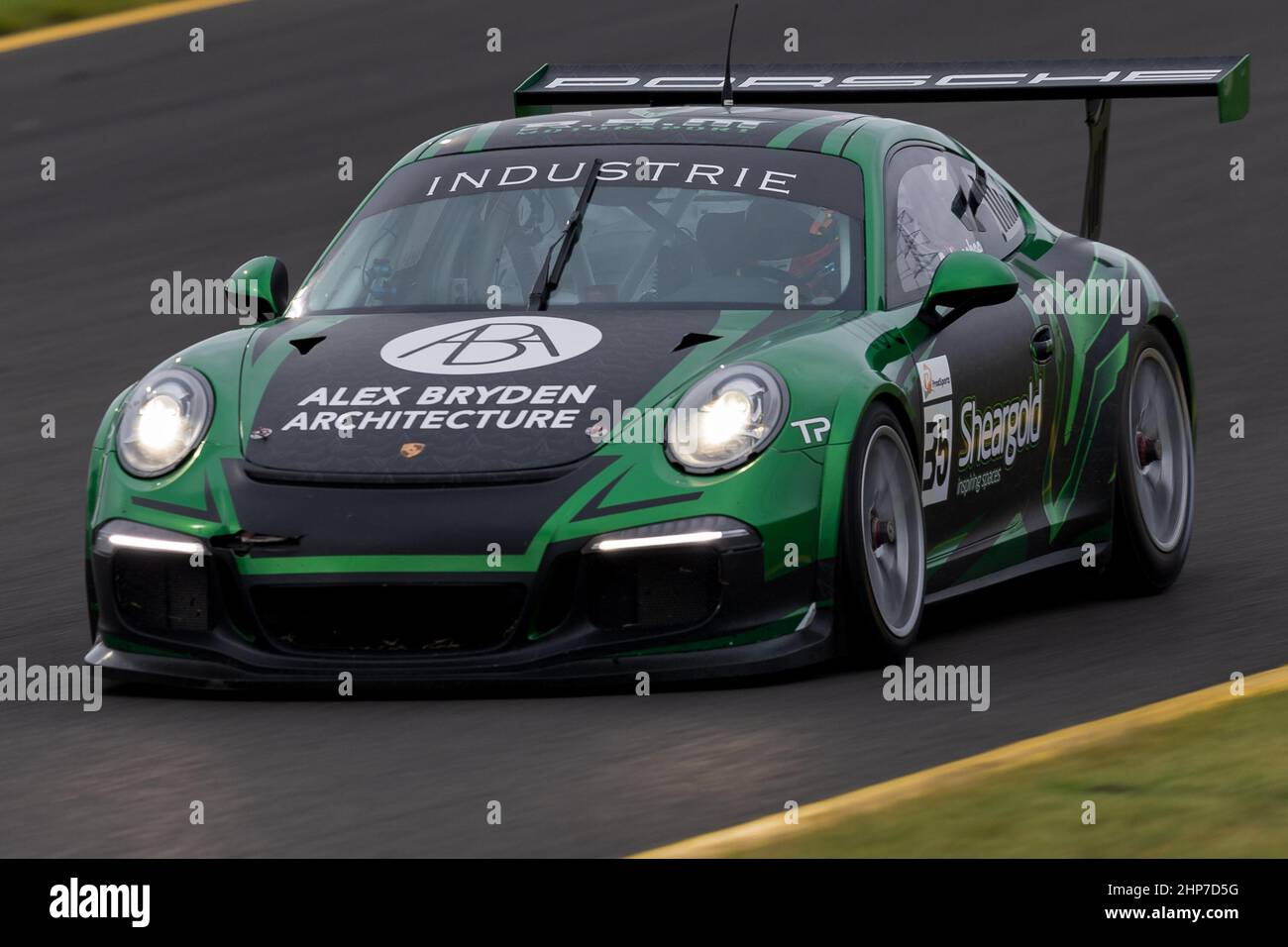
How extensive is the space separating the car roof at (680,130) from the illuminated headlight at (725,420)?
4.43 feet

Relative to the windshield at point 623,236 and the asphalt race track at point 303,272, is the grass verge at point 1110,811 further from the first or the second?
the windshield at point 623,236

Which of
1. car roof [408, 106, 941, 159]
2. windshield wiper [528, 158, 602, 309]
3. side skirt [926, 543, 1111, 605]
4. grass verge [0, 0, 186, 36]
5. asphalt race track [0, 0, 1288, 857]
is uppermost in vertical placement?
grass verge [0, 0, 186, 36]

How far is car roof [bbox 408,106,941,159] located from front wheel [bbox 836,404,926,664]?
1179mm

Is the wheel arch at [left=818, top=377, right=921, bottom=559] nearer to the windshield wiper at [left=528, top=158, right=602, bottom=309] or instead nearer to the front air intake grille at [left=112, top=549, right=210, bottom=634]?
the windshield wiper at [left=528, top=158, right=602, bottom=309]

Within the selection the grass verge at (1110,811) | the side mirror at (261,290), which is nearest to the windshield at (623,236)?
the side mirror at (261,290)

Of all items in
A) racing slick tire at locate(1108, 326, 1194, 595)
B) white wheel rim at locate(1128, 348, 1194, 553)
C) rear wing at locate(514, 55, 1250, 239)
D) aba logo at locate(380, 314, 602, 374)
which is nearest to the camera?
aba logo at locate(380, 314, 602, 374)

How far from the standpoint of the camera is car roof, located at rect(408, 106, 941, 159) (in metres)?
8.35

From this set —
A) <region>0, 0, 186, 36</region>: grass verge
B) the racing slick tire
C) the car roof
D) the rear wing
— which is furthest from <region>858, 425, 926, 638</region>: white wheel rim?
<region>0, 0, 186, 36</region>: grass verge

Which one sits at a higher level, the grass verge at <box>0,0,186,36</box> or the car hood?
the grass verge at <box>0,0,186,36</box>

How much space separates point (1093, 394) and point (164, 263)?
20.7ft

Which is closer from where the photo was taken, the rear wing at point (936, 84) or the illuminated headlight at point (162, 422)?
the illuminated headlight at point (162, 422)

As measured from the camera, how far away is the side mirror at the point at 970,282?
7762mm
